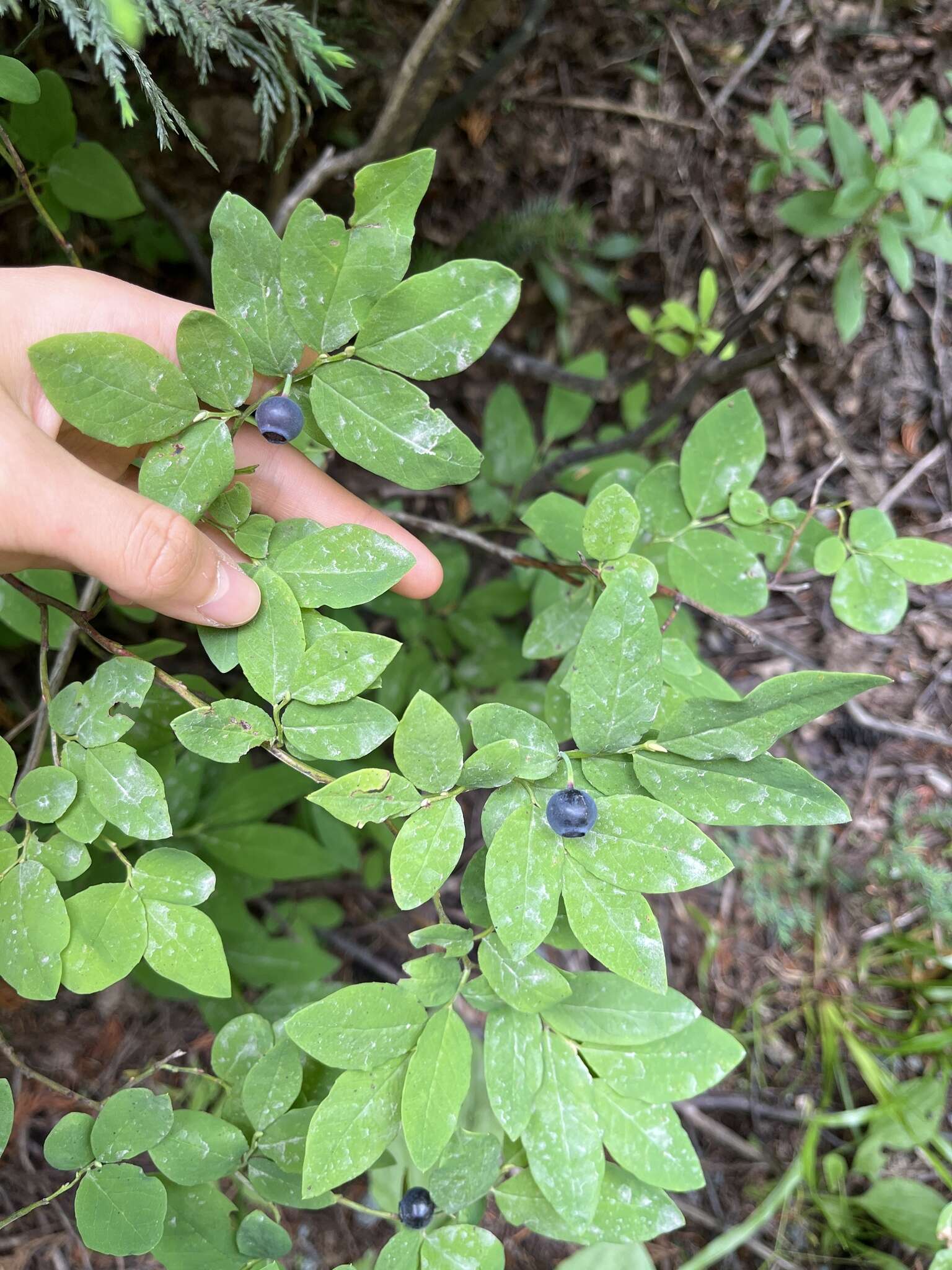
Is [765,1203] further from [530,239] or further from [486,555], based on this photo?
[530,239]

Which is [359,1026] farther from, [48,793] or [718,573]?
[718,573]

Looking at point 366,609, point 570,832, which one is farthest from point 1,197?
point 570,832

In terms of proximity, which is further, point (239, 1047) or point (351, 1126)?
point (239, 1047)

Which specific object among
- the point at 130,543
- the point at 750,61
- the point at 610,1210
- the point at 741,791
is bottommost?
the point at 610,1210

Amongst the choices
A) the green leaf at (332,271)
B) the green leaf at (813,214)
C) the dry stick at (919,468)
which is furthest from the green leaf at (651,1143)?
the dry stick at (919,468)

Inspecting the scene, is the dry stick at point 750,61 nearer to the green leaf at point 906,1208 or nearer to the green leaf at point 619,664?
the green leaf at point 619,664

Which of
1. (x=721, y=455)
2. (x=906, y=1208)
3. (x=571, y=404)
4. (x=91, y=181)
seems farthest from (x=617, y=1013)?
(x=906, y=1208)
